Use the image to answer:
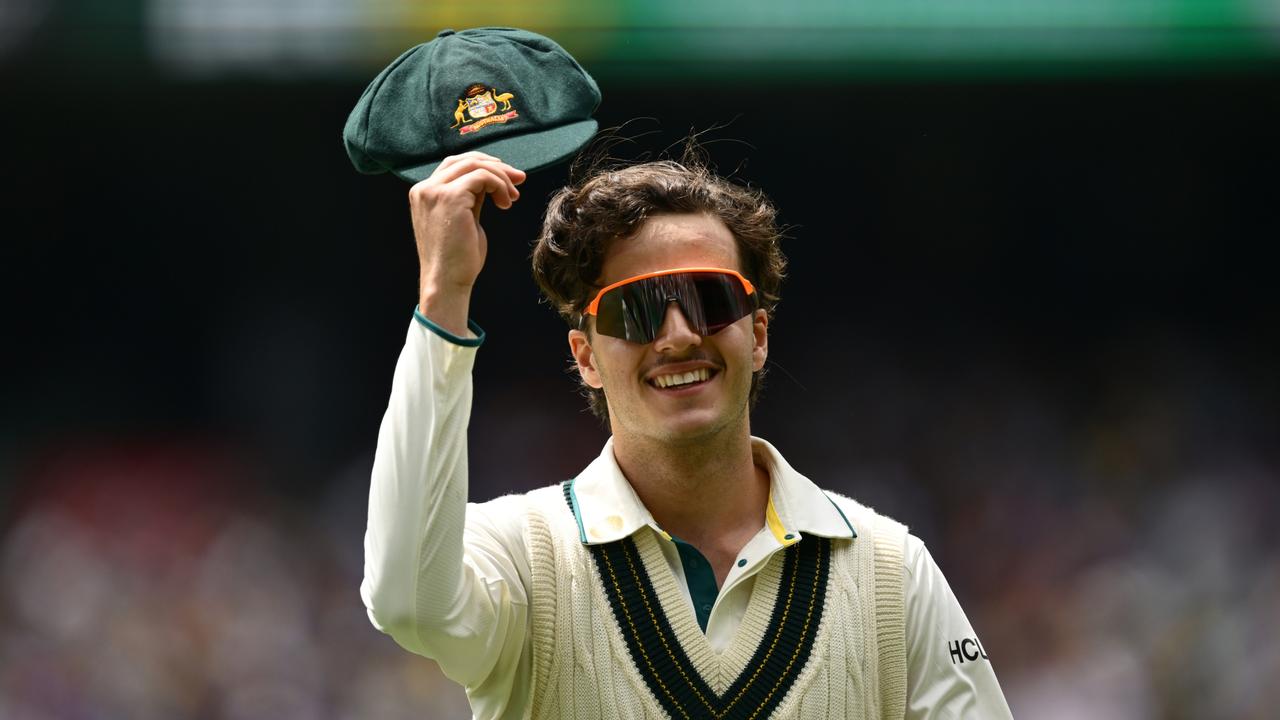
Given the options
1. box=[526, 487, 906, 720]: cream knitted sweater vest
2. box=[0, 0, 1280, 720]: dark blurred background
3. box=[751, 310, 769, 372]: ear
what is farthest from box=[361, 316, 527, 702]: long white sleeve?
box=[0, 0, 1280, 720]: dark blurred background

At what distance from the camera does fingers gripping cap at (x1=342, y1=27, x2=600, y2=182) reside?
2803mm

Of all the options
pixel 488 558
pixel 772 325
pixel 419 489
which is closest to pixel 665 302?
pixel 488 558

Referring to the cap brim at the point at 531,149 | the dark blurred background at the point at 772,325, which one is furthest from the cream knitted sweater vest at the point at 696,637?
the dark blurred background at the point at 772,325

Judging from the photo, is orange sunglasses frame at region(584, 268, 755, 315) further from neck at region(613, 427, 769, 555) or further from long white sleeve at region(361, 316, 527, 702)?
long white sleeve at region(361, 316, 527, 702)

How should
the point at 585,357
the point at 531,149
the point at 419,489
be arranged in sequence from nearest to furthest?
the point at 419,489 → the point at 531,149 → the point at 585,357

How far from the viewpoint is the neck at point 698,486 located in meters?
2.94

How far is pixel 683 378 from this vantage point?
288 cm

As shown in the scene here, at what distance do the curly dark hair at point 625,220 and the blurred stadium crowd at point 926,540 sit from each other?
4305mm

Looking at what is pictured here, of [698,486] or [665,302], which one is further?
[698,486]

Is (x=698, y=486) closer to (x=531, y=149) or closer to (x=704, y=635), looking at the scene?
(x=704, y=635)

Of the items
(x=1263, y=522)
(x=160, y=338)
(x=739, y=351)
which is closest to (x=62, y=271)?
(x=160, y=338)

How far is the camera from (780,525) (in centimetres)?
295

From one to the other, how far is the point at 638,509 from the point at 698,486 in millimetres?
137

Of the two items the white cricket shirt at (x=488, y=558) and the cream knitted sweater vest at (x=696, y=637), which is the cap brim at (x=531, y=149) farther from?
the cream knitted sweater vest at (x=696, y=637)
